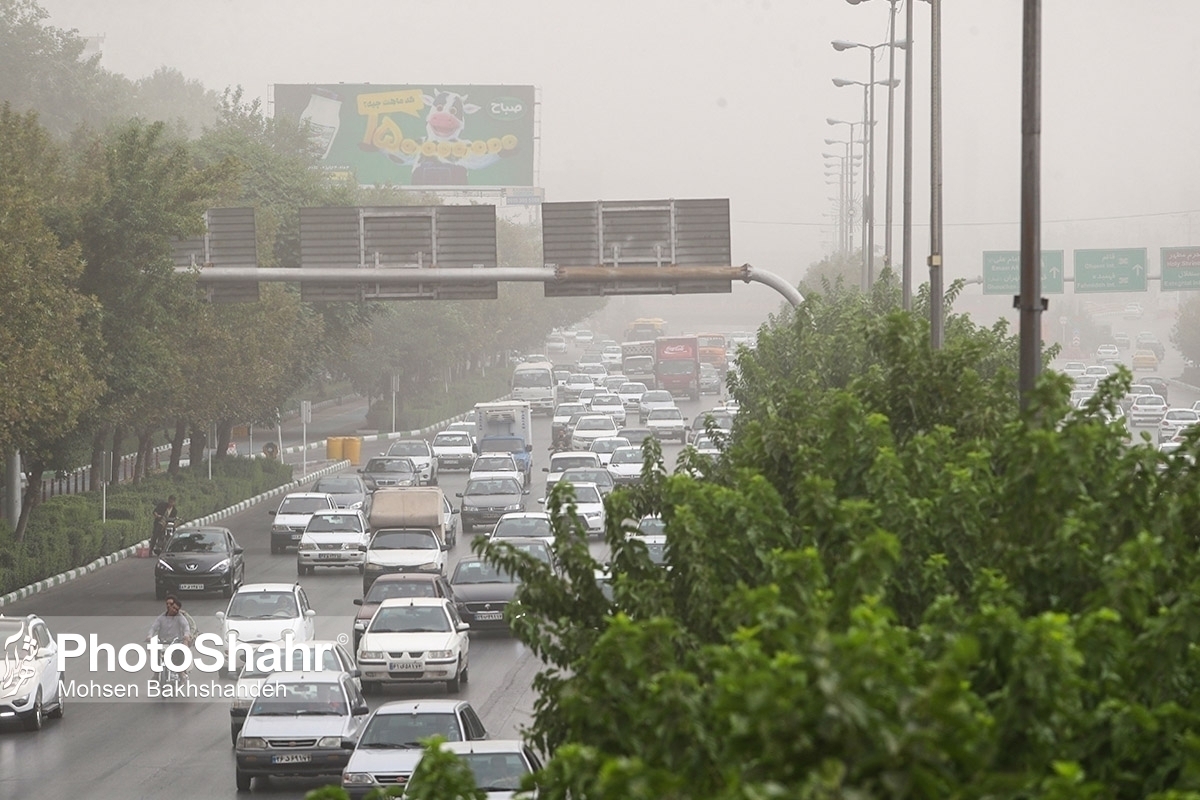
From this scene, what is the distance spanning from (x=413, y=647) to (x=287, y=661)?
7.17ft

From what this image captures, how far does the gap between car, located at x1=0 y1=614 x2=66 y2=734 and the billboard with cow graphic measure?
3681 inches

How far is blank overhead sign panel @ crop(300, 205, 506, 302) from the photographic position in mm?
38531

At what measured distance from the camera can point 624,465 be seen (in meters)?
55.5

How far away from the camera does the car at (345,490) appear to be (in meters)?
49.8

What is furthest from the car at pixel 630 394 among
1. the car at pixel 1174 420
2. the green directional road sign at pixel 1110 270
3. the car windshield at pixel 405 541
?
the car windshield at pixel 405 541

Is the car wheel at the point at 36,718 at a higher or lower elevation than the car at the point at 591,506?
higher

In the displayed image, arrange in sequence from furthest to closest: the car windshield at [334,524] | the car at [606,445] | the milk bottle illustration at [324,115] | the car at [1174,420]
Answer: the milk bottle illustration at [324,115]
the car at [1174,420]
the car at [606,445]
the car windshield at [334,524]

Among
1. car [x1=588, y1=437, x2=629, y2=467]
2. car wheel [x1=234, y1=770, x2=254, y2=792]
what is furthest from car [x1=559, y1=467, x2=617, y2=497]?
car wheel [x1=234, y1=770, x2=254, y2=792]

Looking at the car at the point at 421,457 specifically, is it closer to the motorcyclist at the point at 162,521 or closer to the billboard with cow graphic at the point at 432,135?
the motorcyclist at the point at 162,521

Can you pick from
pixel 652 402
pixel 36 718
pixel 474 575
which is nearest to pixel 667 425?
pixel 652 402

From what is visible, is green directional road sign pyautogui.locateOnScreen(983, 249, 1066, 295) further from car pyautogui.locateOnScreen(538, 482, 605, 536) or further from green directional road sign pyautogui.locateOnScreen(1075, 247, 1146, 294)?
car pyautogui.locateOnScreen(538, 482, 605, 536)

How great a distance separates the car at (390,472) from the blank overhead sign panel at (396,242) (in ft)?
57.5

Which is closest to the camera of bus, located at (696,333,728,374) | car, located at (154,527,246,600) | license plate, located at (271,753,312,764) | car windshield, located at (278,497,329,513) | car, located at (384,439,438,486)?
license plate, located at (271,753,312,764)

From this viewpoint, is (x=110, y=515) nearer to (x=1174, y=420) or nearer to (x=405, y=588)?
(x=405, y=588)
